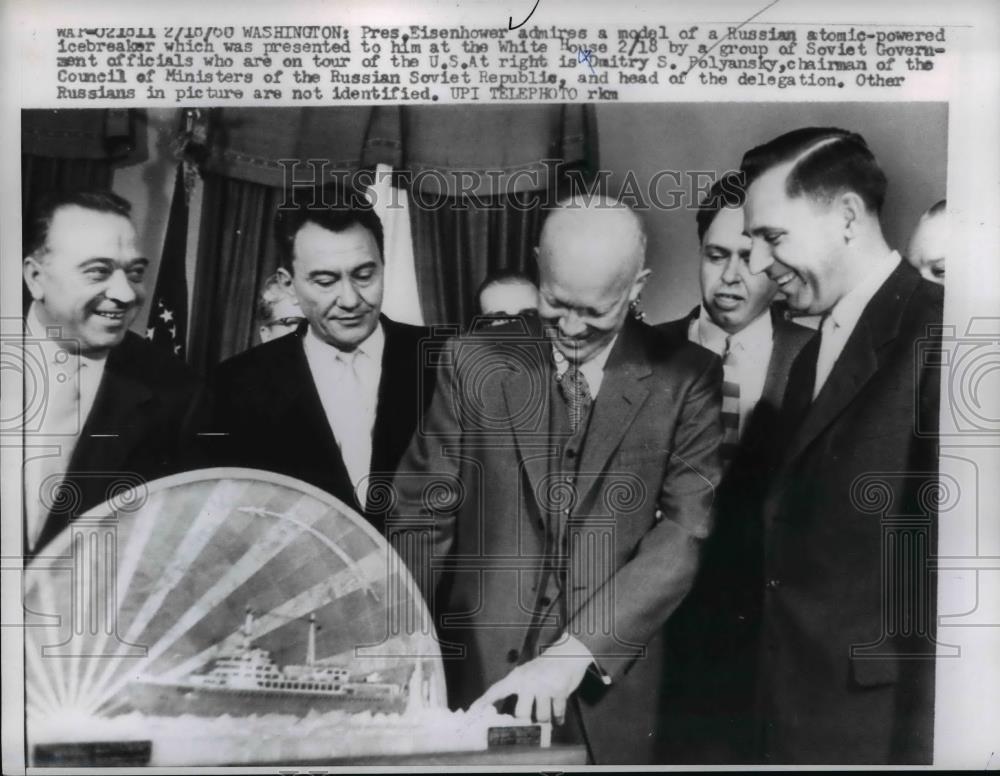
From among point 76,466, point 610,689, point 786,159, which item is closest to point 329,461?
point 76,466

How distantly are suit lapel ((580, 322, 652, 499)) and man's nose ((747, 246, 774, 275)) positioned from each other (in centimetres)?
48

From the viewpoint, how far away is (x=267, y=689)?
4215 mm

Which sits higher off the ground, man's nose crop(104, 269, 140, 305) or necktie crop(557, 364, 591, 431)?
man's nose crop(104, 269, 140, 305)

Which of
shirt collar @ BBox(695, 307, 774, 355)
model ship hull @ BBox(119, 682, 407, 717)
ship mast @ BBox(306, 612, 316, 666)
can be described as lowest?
model ship hull @ BBox(119, 682, 407, 717)

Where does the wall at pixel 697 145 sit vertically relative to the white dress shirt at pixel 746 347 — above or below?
above

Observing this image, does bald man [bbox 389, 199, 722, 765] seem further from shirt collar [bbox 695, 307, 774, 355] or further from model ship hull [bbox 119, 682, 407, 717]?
model ship hull [bbox 119, 682, 407, 717]

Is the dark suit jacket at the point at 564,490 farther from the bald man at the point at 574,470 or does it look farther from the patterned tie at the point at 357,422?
the patterned tie at the point at 357,422

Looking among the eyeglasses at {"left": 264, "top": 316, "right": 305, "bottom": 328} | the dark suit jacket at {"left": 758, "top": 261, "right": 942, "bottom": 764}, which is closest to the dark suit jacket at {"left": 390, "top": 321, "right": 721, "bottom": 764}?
the dark suit jacket at {"left": 758, "top": 261, "right": 942, "bottom": 764}

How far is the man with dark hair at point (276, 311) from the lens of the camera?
4160mm

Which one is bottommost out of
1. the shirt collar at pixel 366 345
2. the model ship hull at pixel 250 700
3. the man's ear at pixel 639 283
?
the model ship hull at pixel 250 700

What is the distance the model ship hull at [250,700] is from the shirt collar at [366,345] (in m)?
1.25

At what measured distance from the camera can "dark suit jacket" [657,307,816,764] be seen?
4156 mm

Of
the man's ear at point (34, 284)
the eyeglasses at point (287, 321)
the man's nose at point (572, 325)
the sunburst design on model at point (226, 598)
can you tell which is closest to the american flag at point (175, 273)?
the eyeglasses at point (287, 321)

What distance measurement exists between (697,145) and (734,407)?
3.18 feet
